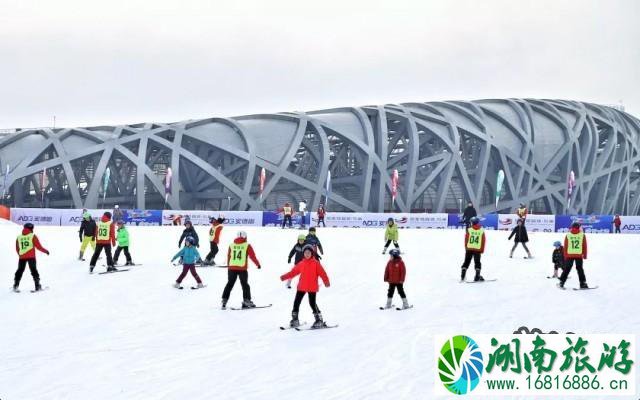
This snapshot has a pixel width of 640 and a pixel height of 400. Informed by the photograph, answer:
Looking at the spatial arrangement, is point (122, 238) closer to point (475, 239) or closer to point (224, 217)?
point (475, 239)

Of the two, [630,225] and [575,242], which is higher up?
[630,225]

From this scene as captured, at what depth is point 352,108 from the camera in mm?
60000

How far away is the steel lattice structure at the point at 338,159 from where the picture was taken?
52812mm

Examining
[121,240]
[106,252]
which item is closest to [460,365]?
[106,252]

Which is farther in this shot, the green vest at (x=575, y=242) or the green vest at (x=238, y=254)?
the green vest at (x=575, y=242)

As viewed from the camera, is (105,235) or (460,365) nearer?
(460,365)

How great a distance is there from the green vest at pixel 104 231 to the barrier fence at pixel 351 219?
70.2ft

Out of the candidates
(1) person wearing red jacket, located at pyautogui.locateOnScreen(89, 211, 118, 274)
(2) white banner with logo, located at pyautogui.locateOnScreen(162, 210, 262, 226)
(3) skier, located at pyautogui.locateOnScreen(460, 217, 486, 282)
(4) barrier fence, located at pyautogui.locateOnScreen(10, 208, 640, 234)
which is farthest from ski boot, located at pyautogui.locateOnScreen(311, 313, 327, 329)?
(2) white banner with logo, located at pyautogui.locateOnScreen(162, 210, 262, 226)

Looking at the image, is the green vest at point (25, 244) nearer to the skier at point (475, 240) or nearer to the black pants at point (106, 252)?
the black pants at point (106, 252)

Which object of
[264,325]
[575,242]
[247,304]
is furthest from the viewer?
[575,242]

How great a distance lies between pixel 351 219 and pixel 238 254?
2837 cm

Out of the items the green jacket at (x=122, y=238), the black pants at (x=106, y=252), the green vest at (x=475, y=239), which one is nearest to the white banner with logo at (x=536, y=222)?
the green vest at (x=475, y=239)

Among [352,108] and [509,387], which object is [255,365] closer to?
[509,387]

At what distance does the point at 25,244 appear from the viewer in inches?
516
